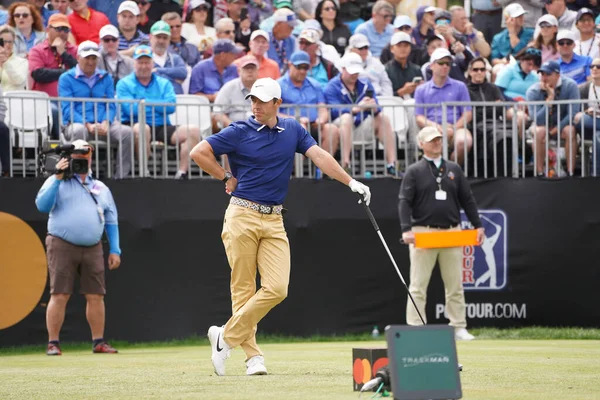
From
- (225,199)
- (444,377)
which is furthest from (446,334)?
(225,199)

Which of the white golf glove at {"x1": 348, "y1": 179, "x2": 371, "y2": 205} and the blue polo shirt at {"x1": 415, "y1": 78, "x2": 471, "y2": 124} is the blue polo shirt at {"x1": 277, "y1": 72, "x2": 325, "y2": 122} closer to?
the blue polo shirt at {"x1": 415, "y1": 78, "x2": 471, "y2": 124}

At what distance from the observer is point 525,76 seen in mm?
17328

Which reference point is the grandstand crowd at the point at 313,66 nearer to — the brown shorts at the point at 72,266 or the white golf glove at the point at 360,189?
the brown shorts at the point at 72,266

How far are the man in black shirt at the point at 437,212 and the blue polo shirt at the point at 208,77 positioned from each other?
11.8ft

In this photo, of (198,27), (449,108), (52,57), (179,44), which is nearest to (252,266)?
(449,108)

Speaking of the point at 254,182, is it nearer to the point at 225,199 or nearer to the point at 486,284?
the point at 225,199

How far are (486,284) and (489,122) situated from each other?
7.00ft

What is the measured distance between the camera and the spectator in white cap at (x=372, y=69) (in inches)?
675

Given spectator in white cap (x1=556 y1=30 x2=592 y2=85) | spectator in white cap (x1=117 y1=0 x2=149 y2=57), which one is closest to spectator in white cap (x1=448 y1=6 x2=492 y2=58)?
spectator in white cap (x1=556 y1=30 x2=592 y2=85)

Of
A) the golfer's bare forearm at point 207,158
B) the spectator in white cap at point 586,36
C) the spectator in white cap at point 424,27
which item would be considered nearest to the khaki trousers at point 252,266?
the golfer's bare forearm at point 207,158

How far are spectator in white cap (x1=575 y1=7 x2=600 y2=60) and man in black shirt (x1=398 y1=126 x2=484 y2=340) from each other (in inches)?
195

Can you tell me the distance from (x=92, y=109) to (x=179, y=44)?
3.79 meters

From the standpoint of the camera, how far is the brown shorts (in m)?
12.7

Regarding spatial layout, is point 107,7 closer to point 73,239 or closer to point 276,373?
point 73,239
